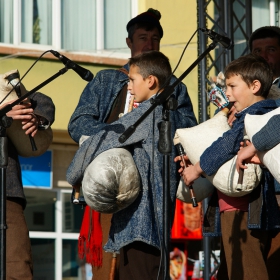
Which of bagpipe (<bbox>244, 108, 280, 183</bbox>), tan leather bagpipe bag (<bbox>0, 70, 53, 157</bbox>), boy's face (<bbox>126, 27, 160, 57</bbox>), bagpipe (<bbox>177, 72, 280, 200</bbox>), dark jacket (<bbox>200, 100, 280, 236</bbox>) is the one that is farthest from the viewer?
boy's face (<bbox>126, 27, 160, 57</bbox>)

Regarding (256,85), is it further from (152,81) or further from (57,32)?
(57,32)

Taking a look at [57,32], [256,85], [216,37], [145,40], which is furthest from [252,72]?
[57,32]

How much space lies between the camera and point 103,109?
5590 millimetres

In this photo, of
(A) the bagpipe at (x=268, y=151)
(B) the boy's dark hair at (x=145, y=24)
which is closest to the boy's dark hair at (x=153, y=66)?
(B) the boy's dark hair at (x=145, y=24)

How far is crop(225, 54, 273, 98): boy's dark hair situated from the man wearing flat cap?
54 cm

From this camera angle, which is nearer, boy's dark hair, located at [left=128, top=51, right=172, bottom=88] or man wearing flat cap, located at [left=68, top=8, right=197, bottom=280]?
man wearing flat cap, located at [left=68, top=8, right=197, bottom=280]

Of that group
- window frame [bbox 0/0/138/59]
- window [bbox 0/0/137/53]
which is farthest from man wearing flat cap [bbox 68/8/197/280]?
→ window [bbox 0/0/137/53]

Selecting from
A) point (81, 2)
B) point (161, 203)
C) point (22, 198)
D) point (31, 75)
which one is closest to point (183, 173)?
point (161, 203)

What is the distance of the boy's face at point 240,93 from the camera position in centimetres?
492

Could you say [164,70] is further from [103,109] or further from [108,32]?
[108,32]

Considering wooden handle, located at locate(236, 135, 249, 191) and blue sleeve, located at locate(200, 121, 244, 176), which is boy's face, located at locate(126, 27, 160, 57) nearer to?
blue sleeve, located at locate(200, 121, 244, 176)

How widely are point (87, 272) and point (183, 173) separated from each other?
6107 millimetres

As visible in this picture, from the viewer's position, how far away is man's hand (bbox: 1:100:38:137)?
17.6 feet

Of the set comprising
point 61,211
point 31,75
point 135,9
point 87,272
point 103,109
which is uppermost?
point 135,9
